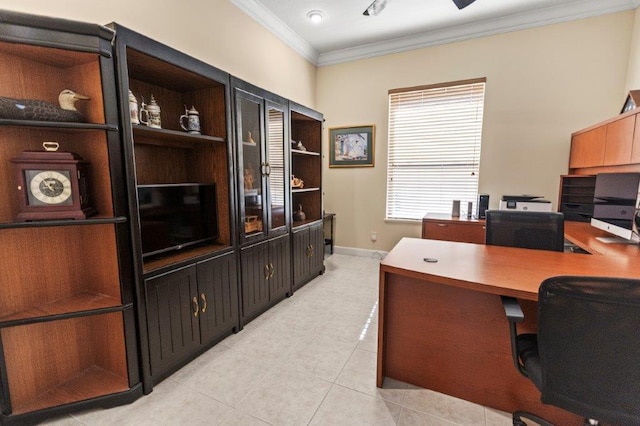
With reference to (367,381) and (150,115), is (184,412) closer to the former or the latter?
(367,381)

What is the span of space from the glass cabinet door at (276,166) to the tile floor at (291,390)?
105 cm

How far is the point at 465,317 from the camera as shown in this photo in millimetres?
1688

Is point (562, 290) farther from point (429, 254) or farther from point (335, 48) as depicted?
point (335, 48)

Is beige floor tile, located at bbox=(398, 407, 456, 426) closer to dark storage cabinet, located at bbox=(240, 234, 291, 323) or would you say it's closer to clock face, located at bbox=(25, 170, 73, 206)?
dark storage cabinet, located at bbox=(240, 234, 291, 323)

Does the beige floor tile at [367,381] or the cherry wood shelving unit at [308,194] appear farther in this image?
the cherry wood shelving unit at [308,194]

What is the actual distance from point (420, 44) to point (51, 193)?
14.2ft

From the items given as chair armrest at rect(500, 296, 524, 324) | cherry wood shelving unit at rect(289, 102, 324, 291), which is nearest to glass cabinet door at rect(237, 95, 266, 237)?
cherry wood shelving unit at rect(289, 102, 324, 291)

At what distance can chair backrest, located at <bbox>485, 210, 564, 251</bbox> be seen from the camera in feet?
6.93

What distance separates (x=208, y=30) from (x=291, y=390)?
3128mm

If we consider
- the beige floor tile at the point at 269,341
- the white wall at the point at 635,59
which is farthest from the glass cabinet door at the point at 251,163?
the white wall at the point at 635,59

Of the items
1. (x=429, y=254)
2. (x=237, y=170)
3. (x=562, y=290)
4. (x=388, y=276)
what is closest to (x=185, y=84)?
(x=237, y=170)

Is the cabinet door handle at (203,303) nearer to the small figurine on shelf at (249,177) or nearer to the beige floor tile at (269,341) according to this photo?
the beige floor tile at (269,341)

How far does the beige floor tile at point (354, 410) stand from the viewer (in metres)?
1.58

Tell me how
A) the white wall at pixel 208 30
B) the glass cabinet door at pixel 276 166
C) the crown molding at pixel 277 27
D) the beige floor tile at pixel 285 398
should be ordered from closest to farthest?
the beige floor tile at pixel 285 398
the white wall at pixel 208 30
the glass cabinet door at pixel 276 166
the crown molding at pixel 277 27
